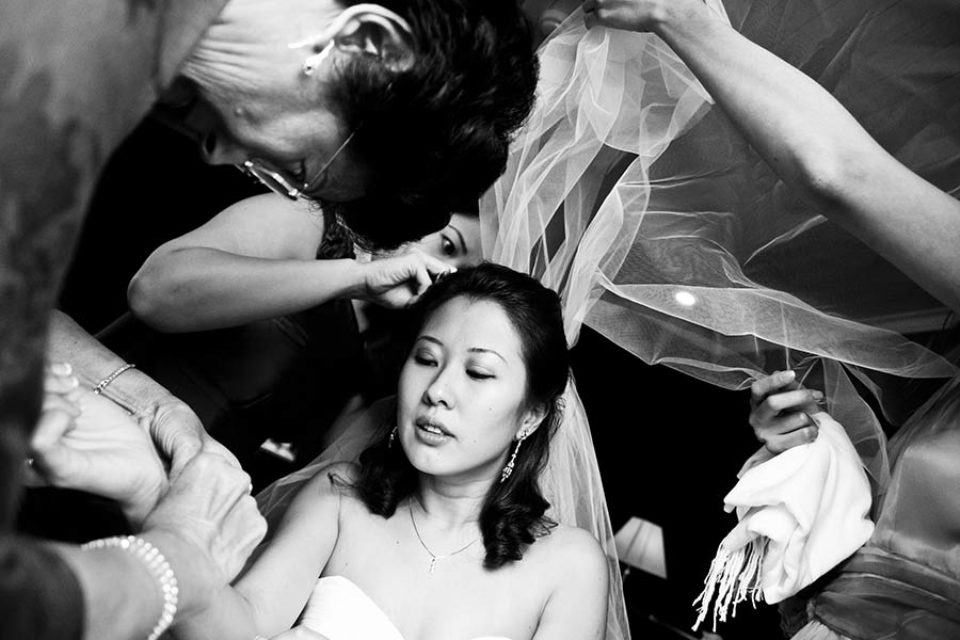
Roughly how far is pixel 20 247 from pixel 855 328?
133 centimetres

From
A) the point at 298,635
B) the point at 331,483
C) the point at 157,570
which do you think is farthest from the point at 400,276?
the point at 157,570

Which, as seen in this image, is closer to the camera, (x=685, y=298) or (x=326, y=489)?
(x=685, y=298)


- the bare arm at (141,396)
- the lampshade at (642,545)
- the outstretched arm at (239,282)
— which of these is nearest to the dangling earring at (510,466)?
the outstretched arm at (239,282)

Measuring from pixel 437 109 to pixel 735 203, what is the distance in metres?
0.79

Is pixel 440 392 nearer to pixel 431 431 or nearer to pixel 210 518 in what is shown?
pixel 431 431

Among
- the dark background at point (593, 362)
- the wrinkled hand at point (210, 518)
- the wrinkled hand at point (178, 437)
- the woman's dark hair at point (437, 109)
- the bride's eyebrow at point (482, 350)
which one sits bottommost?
the dark background at point (593, 362)

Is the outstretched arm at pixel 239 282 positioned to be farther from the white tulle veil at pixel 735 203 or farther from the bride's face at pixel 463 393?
the white tulle veil at pixel 735 203

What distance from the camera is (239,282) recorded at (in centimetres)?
186

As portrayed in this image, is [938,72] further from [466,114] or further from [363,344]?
[363,344]

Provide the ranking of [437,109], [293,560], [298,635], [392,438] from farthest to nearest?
[392,438] → [293,560] → [298,635] → [437,109]

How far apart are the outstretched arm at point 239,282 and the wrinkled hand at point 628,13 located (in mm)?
584

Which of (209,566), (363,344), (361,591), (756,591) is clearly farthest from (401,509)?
(209,566)

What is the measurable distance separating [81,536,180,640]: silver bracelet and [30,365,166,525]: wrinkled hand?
143mm

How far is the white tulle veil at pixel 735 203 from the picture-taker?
1.58 metres
